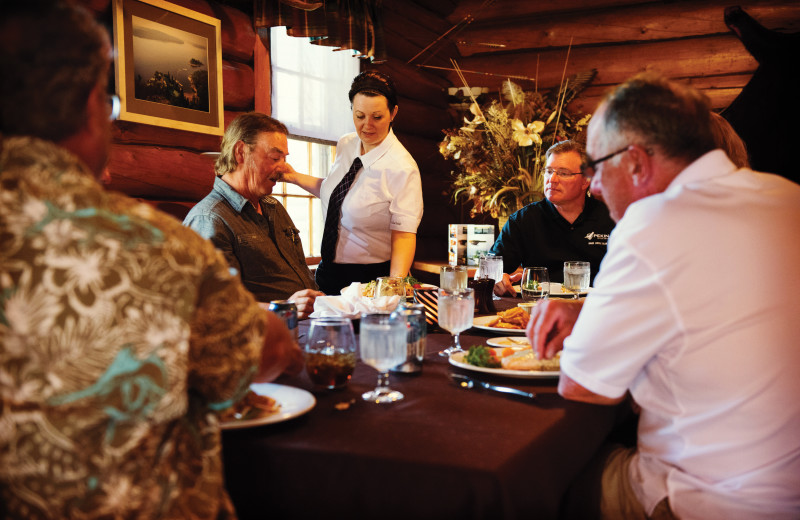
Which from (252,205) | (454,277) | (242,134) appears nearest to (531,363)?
(454,277)

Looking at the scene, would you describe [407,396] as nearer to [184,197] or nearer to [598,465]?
[598,465]

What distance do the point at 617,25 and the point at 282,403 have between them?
485cm

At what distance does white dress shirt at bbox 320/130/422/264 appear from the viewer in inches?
136

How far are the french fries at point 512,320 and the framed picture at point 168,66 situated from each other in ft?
6.48

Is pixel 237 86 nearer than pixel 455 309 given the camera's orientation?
No

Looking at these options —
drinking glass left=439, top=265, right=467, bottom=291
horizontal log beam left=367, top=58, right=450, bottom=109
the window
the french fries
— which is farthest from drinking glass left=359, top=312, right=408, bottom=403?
horizontal log beam left=367, top=58, right=450, bottom=109

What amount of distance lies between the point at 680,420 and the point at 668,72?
4.44 metres

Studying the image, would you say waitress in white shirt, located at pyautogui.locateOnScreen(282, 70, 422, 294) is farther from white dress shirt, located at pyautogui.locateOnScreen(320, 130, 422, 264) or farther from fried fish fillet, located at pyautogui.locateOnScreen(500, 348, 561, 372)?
fried fish fillet, located at pyautogui.locateOnScreen(500, 348, 561, 372)

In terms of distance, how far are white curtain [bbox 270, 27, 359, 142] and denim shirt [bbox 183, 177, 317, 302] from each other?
149cm

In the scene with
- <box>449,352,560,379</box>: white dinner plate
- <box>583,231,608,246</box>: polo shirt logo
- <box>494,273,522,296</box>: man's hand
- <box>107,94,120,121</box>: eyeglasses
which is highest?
<box>107,94,120,121</box>: eyeglasses

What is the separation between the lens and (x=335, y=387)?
1.39m

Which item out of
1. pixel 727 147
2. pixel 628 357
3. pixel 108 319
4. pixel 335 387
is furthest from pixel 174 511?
pixel 727 147

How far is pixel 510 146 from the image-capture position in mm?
4449

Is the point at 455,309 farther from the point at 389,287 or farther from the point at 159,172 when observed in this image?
the point at 159,172
